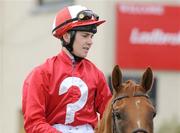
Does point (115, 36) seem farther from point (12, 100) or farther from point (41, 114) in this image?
point (41, 114)

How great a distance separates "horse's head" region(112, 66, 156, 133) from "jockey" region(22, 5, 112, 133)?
615 mm

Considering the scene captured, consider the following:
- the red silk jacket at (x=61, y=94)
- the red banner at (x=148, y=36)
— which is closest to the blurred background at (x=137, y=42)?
the red banner at (x=148, y=36)

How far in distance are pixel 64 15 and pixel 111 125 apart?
1.12m

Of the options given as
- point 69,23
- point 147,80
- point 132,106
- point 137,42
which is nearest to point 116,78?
point 147,80

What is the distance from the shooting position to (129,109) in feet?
18.4

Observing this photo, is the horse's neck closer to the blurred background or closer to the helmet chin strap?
the helmet chin strap

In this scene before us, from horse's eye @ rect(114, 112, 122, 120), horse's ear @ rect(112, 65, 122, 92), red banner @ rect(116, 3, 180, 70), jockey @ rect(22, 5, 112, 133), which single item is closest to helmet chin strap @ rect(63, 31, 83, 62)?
jockey @ rect(22, 5, 112, 133)

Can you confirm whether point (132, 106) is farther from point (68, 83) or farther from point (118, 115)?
point (68, 83)

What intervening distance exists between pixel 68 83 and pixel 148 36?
12.7 metres

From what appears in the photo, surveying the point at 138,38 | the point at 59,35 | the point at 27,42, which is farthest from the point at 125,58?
the point at 59,35

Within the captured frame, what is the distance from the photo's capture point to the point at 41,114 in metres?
6.27

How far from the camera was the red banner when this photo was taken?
18.5 m

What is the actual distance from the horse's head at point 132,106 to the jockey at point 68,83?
615mm

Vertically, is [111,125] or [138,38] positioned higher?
[111,125]
